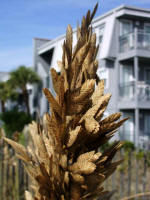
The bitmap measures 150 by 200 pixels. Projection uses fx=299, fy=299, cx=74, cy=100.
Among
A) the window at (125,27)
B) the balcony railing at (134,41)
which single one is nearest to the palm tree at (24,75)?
the window at (125,27)

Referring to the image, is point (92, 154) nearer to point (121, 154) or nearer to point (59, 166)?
point (59, 166)

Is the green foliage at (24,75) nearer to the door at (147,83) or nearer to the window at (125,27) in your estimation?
the window at (125,27)

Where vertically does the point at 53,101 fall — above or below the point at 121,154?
above

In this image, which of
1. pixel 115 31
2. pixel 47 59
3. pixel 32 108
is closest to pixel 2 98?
pixel 32 108

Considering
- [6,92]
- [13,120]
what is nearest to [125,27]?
[13,120]

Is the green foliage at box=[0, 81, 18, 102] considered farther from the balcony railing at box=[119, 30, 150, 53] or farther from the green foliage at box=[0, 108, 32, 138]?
the balcony railing at box=[119, 30, 150, 53]
